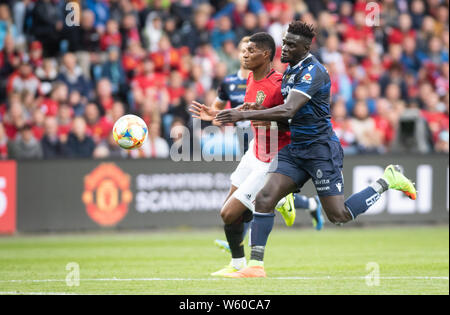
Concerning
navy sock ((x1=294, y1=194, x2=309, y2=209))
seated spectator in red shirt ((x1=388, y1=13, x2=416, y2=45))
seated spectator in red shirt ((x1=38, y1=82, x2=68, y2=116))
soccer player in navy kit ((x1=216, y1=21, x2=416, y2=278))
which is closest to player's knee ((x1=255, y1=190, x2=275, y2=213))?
soccer player in navy kit ((x1=216, y1=21, x2=416, y2=278))

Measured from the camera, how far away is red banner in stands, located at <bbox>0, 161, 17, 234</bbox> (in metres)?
14.8

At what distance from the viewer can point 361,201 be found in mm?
8742

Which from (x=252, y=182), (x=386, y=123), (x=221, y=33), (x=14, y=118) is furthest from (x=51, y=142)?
(x=252, y=182)

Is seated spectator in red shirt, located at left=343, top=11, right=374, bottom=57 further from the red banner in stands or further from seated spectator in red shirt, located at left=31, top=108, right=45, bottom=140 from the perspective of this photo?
the red banner in stands

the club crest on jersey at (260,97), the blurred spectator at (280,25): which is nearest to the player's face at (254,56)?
the club crest on jersey at (260,97)

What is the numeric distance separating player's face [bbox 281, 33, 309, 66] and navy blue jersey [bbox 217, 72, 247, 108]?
1.97 metres

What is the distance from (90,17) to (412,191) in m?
10.1

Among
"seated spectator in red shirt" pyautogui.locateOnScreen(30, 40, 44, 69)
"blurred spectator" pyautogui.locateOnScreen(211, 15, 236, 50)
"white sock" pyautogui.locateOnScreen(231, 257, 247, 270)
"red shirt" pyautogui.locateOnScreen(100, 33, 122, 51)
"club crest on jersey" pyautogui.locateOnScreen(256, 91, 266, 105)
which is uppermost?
"blurred spectator" pyautogui.locateOnScreen(211, 15, 236, 50)

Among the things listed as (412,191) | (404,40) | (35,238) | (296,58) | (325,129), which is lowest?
(35,238)

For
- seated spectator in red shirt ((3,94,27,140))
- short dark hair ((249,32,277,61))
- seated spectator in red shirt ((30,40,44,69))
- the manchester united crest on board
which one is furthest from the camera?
seated spectator in red shirt ((30,40,44,69))

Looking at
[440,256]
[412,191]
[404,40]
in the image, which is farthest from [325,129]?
[404,40]

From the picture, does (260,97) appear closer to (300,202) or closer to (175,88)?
(300,202)

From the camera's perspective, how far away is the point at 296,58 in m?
8.54
